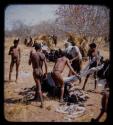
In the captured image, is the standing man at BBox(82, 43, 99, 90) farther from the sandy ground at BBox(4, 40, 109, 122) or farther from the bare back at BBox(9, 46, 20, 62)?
the bare back at BBox(9, 46, 20, 62)

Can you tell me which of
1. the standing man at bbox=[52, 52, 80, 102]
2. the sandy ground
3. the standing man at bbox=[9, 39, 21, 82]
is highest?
the standing man at bbox=[9, 39, 21, 82]

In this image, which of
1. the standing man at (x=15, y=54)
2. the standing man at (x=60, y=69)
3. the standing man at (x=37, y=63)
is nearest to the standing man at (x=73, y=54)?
the standing man at (x=60, y=69)

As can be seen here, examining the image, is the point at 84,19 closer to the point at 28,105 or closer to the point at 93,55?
the point at 93,55

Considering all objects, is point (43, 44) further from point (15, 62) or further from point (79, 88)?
point (79, 88)

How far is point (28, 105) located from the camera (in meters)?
2.03

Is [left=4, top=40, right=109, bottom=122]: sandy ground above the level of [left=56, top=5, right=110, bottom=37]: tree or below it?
below

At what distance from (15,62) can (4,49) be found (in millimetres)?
117

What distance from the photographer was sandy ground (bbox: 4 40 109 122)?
1983 mm

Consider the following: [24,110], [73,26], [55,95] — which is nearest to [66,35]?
[73,26]

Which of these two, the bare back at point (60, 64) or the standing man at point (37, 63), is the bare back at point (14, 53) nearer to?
the standing man at point (37, 63)

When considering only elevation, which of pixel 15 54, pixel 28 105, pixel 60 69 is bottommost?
pixel 28 105

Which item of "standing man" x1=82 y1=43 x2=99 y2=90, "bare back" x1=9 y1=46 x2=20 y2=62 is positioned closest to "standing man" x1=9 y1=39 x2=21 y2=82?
"bare back" x1=9 y1=46 x2=20 y2=62

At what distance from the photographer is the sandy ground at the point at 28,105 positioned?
1.98m

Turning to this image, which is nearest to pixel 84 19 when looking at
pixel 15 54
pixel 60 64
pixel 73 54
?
pixel 73 54
